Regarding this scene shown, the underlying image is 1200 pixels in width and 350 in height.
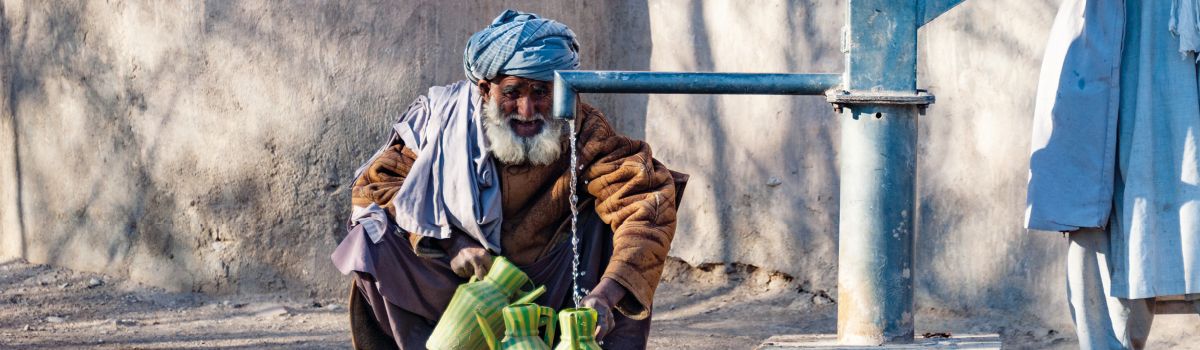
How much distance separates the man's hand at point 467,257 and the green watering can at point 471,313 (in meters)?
0.21

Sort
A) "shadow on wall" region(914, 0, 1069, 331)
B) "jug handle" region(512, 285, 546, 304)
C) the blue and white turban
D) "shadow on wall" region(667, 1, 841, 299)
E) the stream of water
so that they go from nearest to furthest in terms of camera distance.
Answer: "jug handle" region(512, 285, 546, 304), the stream of water, the blue and white turban, "shadow on wall" region(914, 0, 1069, 331), "shadow on wall" region(667, 1, 841, 299)

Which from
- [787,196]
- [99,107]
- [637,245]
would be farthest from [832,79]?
[99,107]

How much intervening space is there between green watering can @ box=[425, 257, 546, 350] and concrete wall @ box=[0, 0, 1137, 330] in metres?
2.19

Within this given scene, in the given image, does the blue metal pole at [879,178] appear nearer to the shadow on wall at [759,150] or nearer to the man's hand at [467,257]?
the man's hand at [467,257]

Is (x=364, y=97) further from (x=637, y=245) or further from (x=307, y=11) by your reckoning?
(x=637, y=245)

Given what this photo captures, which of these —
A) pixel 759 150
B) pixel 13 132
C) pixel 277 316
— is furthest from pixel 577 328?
pixel 13 132

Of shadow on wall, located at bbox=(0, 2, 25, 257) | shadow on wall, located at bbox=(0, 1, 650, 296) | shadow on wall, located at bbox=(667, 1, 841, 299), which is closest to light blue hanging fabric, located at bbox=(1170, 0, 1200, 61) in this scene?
shadow on wall, located at bbox=(667, 1, 841, 299)

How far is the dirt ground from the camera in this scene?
578 centimetres

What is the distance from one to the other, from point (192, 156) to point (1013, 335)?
3130mm

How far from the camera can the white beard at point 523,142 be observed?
4.37 meters

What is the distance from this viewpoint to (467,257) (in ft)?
14.0

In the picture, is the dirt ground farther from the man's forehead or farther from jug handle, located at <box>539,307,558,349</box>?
jug handle, located at <box>539,307,558,349</box>

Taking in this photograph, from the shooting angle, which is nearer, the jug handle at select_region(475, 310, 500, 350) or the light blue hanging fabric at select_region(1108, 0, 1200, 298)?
the jug handle at select_region(475, 310, 500, 350)

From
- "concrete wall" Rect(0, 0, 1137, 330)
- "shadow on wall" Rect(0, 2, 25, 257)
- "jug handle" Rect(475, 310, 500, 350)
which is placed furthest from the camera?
"shadow on wall" Rect(0, 2, 25, 257)
